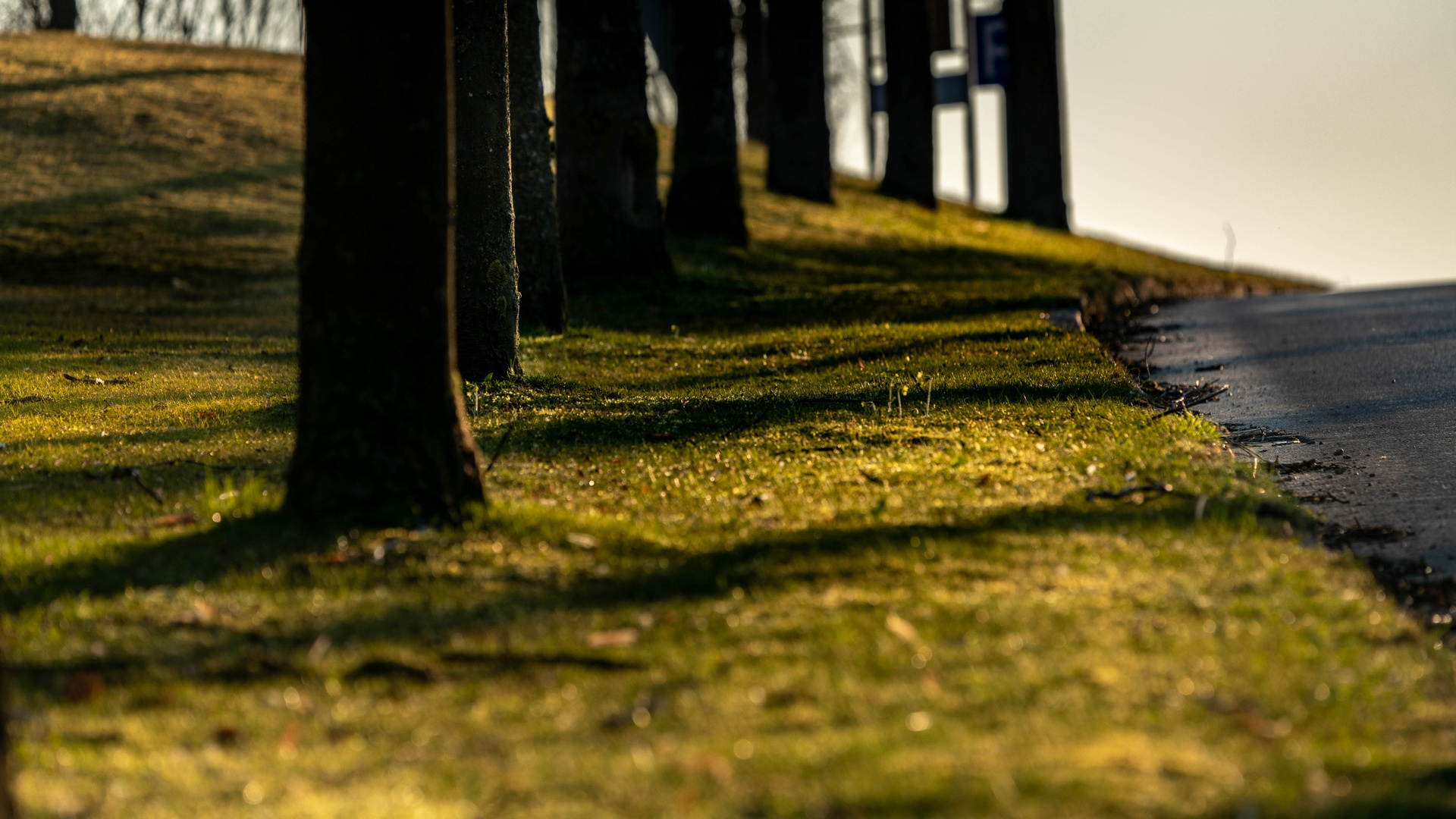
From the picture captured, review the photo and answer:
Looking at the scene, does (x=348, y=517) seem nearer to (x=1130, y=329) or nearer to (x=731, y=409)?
(x=731, y=409)

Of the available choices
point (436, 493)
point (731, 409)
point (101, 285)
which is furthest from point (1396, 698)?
point (101, 285)

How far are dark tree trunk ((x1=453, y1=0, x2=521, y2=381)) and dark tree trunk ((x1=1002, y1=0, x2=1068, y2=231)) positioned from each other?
2442 centimetres

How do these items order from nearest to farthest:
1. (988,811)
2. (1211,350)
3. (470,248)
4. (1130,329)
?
(988,811), (470,248), (1211,350), (1130,329)

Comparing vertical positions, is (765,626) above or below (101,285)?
below

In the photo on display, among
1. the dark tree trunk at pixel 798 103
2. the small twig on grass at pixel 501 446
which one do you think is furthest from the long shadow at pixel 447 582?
the dark tree trunk at pixel 798 103

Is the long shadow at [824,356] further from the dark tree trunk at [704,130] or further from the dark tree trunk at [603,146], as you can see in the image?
the dark tree trunk at [704,130]

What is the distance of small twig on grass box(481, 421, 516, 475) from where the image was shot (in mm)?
7017

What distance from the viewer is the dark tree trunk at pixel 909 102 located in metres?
29.1

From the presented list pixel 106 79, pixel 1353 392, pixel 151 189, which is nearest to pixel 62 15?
pixel 106 79

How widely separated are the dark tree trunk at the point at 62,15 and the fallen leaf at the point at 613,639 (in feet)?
121

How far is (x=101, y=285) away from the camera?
1755 cm

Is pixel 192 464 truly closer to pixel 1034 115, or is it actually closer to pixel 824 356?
pixel 824 356

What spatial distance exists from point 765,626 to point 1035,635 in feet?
2.86

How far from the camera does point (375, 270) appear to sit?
18.1 feet
